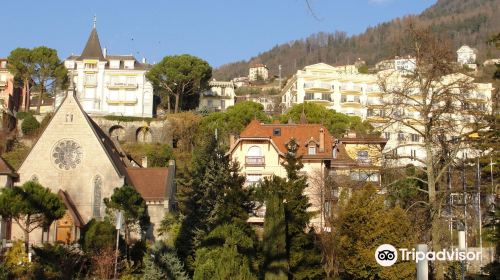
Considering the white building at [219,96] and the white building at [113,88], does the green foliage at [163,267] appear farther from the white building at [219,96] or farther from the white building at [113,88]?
the white building at [219,96]

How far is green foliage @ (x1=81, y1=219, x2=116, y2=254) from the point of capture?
141 feet

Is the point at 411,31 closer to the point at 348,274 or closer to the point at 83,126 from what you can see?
the point at 348,274

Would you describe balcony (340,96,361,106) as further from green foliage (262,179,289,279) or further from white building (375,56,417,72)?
white building (375,56,417,72)

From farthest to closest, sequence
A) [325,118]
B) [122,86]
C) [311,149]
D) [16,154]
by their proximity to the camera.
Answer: [122,86] < [325,118] < [16,154] < [311,149]

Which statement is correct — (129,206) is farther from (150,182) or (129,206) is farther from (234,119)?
(234,119)

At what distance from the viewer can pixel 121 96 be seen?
3937 inches

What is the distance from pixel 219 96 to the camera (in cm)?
11406

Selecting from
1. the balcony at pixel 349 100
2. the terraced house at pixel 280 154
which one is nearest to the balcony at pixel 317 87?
the balcony at pixel 349 100

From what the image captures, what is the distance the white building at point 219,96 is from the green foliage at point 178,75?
40.2ft

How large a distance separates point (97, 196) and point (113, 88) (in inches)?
1848

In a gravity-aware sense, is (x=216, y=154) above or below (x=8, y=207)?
above

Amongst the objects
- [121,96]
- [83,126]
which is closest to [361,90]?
[121,96]

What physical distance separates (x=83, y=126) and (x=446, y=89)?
3878 centimetres

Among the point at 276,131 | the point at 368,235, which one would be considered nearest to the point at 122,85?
the point at 276,131
